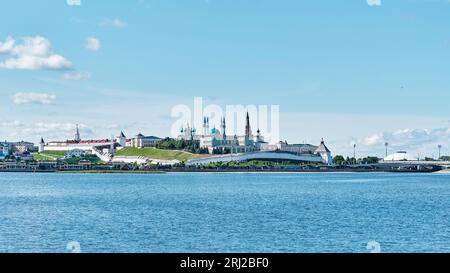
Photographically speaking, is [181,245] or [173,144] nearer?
[181,245]

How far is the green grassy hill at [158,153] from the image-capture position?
Answer: 581 ft

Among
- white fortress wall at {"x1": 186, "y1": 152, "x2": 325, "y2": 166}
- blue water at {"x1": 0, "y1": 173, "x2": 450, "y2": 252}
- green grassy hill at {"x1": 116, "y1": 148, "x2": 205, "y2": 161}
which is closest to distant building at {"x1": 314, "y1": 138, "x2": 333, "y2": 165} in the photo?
white fortress wall at {"x1": 186, "y1": 152, "x2": 325, "y2": 166}

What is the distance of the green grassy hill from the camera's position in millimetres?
177188

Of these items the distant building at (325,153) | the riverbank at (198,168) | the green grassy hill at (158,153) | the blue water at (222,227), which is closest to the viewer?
the blue water at (222,227)

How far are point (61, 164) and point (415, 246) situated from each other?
500ft

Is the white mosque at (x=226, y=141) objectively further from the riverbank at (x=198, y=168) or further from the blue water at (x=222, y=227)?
the blue water at (x=222, y=227)

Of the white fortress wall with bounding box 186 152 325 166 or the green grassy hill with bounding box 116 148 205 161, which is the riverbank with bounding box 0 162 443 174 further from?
the green grassy hill with bounding box 116 148 205 161

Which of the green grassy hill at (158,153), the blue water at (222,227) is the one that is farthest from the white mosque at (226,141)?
the blue water at (222,227)
